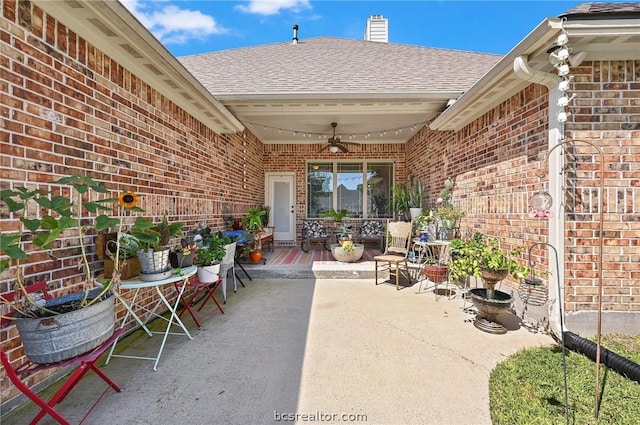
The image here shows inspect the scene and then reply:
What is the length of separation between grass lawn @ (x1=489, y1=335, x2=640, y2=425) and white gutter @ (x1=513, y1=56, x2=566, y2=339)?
1.51 ft

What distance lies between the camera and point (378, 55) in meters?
6.18

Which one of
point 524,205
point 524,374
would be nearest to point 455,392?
point 524,374

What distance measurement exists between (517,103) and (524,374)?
2795 millimetres

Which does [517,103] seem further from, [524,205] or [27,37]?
[27,37]

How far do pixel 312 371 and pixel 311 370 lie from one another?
0.01 m

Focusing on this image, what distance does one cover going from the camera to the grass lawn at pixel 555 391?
5.22 ft

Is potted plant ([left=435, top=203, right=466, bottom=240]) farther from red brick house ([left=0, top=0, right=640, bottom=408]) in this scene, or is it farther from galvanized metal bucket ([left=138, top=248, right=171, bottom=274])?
galvanized metal bucket ([left=138, top=248, right=171, bottom=274])

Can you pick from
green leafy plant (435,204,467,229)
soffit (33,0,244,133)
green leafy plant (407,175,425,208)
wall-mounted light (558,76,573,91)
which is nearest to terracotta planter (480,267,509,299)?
green leafy plant (435,204,467,229)

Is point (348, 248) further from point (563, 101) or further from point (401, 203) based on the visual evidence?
point (563, 101)

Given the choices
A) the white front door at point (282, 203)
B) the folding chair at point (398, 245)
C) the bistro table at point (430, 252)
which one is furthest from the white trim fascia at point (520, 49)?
the white front door at point (282, 203)

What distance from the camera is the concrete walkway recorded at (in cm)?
164

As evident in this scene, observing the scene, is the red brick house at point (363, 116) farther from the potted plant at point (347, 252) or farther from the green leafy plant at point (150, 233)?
the potted plant at point (347, 252)

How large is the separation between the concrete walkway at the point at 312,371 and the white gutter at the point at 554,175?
0.41 m

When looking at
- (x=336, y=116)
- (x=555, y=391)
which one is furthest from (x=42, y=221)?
(x=336, y=116)
